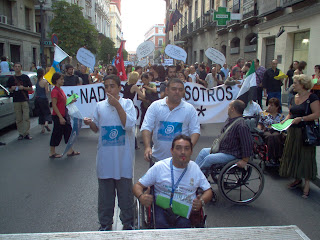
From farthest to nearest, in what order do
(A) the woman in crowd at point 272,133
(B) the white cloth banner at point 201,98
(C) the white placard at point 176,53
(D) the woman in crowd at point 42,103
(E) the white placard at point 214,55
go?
(C) the white placard at point 176,53, (E) the white placard at point 214,55, (D) the woman in crowd at point 42,103, (B) the white cloth banner at point 201,98, (A) the woman in crowd at point 272,133

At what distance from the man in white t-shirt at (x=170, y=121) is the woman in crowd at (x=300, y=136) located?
197 cm

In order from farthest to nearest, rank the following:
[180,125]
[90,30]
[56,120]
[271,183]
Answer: [90,30]
[56,120]
[271,183]
[180,125]

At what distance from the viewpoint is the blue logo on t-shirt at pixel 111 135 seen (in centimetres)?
327

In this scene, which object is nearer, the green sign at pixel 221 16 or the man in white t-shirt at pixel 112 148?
the man in white t-shirt at pixel 112 148

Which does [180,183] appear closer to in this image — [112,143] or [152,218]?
[152,218]

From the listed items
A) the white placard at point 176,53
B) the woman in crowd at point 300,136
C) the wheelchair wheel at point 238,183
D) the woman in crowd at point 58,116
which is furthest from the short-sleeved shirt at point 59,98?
the white placard at point 176,53

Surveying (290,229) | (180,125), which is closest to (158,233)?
(290,229)

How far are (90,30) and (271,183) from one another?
2321 centimetres

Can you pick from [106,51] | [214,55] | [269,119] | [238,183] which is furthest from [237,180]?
[106,51]

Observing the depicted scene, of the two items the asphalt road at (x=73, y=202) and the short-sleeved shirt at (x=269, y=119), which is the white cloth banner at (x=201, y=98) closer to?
the asphalt road at (x=73, y=202)

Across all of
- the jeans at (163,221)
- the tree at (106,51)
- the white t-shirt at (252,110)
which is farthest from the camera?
the tree at (106,51)

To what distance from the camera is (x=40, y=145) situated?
7.59 meters

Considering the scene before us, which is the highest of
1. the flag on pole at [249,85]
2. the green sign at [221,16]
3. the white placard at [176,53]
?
the green sign at [221,16]

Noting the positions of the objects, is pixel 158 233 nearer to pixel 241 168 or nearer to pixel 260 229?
pixel 260 229
